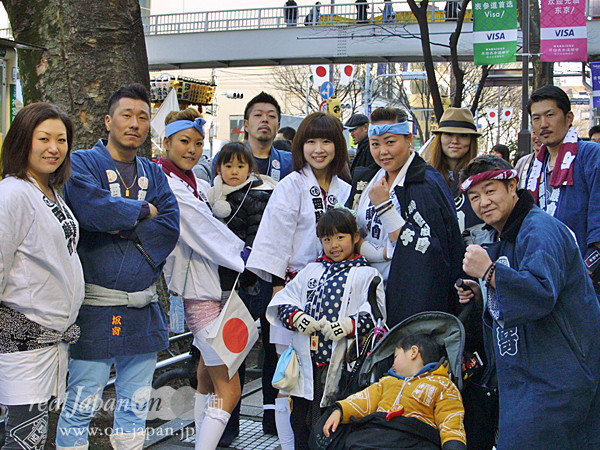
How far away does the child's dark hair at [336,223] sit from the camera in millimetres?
3990

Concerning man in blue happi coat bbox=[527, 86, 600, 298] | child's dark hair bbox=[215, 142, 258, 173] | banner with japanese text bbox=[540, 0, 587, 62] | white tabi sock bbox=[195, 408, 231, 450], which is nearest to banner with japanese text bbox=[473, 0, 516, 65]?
banner with japanese text bbox=[540, 0, 587, 62]

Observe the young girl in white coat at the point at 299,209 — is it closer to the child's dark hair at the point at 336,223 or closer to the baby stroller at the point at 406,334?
the child's dark hair at the point at 336,223

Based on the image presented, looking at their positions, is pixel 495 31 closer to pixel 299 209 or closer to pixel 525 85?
pixel 525 85

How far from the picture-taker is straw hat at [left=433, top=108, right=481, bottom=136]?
5.05 metres

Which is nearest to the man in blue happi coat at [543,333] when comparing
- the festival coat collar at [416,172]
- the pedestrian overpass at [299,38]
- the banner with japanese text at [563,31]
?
the festival coat collar at [416,172]

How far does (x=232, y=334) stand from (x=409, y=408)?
122 centimetres

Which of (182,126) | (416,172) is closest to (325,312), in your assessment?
(416,172)

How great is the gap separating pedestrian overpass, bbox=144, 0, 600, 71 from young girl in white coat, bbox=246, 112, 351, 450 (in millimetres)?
13892

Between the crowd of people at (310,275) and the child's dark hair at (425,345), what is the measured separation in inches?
0.4

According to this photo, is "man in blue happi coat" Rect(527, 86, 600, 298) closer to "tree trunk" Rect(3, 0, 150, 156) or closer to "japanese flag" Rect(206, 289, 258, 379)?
"japanese flag" Rect(206, 289, 258, 379)

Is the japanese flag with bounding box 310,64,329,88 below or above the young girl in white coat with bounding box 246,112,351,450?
above

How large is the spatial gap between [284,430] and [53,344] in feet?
5.44

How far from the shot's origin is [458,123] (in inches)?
201

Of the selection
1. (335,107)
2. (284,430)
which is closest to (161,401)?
(284,430)
